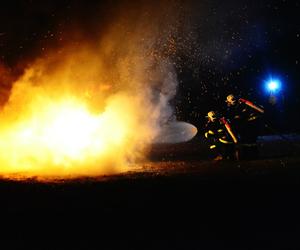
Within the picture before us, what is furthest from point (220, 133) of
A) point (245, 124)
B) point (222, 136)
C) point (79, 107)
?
point (79, 107)

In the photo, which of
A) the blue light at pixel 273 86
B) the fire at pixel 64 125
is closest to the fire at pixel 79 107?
the fire at pixel 64 125

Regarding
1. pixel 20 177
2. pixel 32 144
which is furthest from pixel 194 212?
pixel 32 144

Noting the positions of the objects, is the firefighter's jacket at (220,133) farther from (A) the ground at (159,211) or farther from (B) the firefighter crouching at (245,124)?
(A) the ground at (159,211)

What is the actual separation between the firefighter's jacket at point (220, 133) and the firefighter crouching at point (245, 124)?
0.23 meters

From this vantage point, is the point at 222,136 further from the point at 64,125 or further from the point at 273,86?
the point at 273,86

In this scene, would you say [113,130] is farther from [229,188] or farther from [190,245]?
[190,245]

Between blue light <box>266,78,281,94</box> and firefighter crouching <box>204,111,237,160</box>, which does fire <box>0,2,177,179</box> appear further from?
blue light <box>266,78,281,94</box>

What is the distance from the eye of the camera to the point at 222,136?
14.3 metres

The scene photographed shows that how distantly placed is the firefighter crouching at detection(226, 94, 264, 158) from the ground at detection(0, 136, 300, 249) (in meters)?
2.48

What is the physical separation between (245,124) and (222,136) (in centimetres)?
82

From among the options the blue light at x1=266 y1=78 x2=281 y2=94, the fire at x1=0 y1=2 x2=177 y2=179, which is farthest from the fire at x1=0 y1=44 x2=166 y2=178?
the blue light at x1=266 y1=78 x2=281 y2=94

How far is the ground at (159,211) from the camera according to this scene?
225 inches

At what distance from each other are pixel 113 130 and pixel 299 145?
7.14 m

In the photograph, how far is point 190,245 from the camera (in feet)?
17.9
